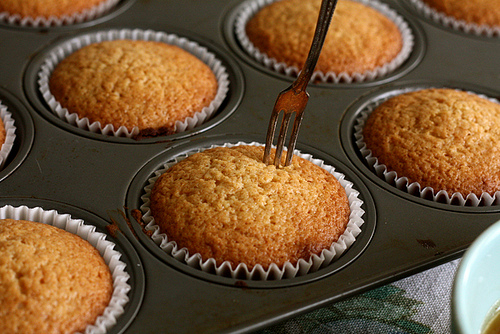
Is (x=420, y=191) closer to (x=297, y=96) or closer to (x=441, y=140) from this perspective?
(x=441, y=140)

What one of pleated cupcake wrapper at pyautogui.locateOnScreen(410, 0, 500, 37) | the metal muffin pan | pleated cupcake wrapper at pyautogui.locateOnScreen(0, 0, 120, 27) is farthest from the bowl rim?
pleated cupcake wrapper at pyautogui.locateOnScreen(0, 0, 120, 27)

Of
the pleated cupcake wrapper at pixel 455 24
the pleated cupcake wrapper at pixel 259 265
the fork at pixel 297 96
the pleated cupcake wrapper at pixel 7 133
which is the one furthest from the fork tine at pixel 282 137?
the pleated cupcake wrapper at pixel 455 24

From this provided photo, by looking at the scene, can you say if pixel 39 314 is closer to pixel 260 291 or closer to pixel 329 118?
pixel 260 291

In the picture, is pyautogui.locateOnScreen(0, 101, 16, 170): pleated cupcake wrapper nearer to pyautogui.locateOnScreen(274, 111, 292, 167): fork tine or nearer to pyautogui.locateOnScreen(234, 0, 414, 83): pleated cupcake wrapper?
pyautogui.locateOnScreen(274, 111, 292, 167): fork tine

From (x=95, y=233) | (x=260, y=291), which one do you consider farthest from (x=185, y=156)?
(x=260, y=291)

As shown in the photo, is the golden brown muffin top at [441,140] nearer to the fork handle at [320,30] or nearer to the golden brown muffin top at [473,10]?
the fork handle at [320,30]
